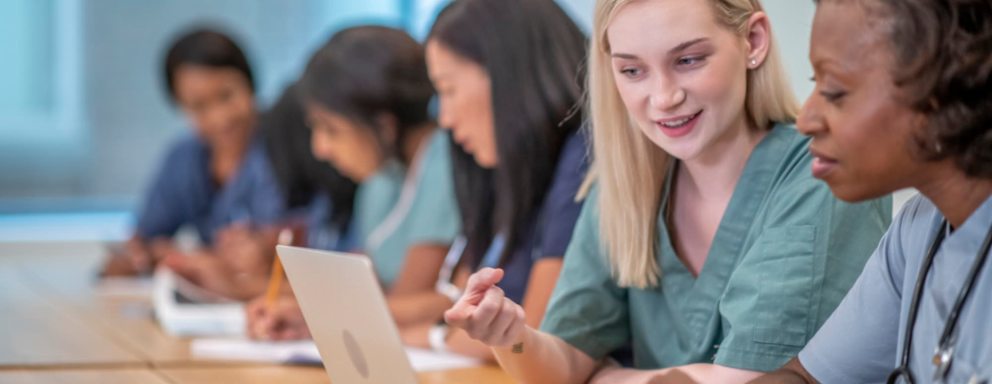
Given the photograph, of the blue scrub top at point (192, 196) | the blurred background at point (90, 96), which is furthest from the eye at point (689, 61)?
the blurred background at point (90, 96)

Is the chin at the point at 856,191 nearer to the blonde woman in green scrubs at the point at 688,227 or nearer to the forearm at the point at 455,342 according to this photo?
the blonde woman in green scrubs at the point at 688,227

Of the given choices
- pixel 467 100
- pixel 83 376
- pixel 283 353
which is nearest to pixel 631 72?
pixel 467 100

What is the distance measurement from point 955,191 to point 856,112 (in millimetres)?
116

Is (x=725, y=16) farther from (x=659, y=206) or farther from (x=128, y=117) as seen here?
(x=128, y=117)

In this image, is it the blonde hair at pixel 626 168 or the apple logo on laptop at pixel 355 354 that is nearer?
the apple logo on laptop at pixel 355 354

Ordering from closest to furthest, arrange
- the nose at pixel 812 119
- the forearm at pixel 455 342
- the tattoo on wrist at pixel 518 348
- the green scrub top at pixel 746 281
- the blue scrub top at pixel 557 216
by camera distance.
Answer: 1. the nose at pixel 812 119
2. the green scrub top at pixel 746 281
3. the tattoo on wrist at pixel 518 348
4. the blue scrub top at pixel 557 216
5. the forearm at pixel 455 342

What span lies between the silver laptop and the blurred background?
4156mm

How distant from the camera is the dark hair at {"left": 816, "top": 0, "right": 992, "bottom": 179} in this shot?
1.08 meters

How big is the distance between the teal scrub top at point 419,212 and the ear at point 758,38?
1.05 metres

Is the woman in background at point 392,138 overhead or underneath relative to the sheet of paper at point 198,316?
overhead

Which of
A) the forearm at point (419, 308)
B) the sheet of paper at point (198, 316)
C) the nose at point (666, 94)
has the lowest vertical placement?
the sheet of paper at point (198, 316)

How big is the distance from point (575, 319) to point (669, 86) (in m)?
0.37

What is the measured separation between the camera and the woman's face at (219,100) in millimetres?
3812

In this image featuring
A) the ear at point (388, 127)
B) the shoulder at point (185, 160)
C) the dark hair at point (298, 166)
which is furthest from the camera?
the shoulder at point (185, 160)
